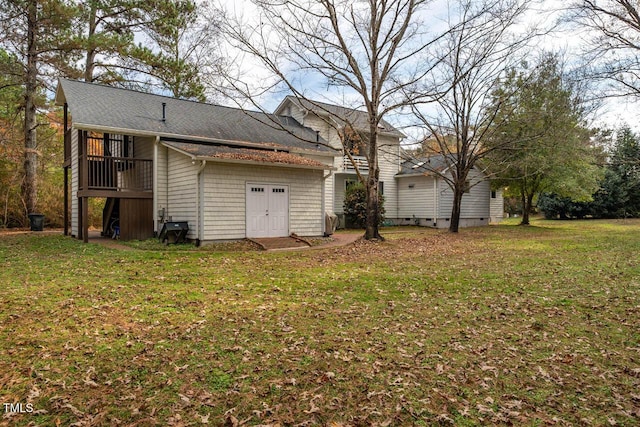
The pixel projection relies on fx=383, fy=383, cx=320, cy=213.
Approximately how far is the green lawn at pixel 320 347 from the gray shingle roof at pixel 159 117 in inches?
254

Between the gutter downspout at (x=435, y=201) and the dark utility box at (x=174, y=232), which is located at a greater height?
the gutter downspout at (x=435, y=201)

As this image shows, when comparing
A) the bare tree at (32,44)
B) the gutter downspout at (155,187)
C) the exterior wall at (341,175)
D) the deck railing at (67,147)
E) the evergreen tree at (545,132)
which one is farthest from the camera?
the exterior wall at (341,175)

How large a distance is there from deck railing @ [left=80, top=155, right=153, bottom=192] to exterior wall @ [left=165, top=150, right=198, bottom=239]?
885 mm

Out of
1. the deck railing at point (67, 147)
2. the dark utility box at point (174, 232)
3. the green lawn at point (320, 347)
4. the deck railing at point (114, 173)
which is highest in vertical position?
the deck railing at point (67, 147)

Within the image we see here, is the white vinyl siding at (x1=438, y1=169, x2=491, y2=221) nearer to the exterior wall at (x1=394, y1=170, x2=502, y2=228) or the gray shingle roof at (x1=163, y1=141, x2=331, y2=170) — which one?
the exterior wall at (x1=394, y1=170, x2=502, y2=228)

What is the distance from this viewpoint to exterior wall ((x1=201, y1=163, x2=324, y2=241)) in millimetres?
12422

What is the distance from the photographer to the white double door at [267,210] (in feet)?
43.8

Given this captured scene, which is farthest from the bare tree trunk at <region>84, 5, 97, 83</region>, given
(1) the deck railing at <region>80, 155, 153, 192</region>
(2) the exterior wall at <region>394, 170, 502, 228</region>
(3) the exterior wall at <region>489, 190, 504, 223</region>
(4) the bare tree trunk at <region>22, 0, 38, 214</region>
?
(3) the exterior wall at <region>489, 190, 504, 223</region>

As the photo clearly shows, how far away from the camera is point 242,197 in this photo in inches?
516

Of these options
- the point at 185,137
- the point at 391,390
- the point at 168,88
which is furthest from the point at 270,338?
the point at 168,88

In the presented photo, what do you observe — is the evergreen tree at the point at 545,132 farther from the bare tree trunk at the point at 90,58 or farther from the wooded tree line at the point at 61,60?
the bare tree trunk at the point at 90,58

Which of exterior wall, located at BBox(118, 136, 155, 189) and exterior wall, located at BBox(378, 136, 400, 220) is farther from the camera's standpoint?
exterior wall, located at BBox(378, 136, 400, 220)

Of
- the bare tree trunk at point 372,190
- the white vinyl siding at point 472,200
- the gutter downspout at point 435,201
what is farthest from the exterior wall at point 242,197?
the white vinyl siding at point 472,200

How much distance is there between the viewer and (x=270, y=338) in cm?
439
